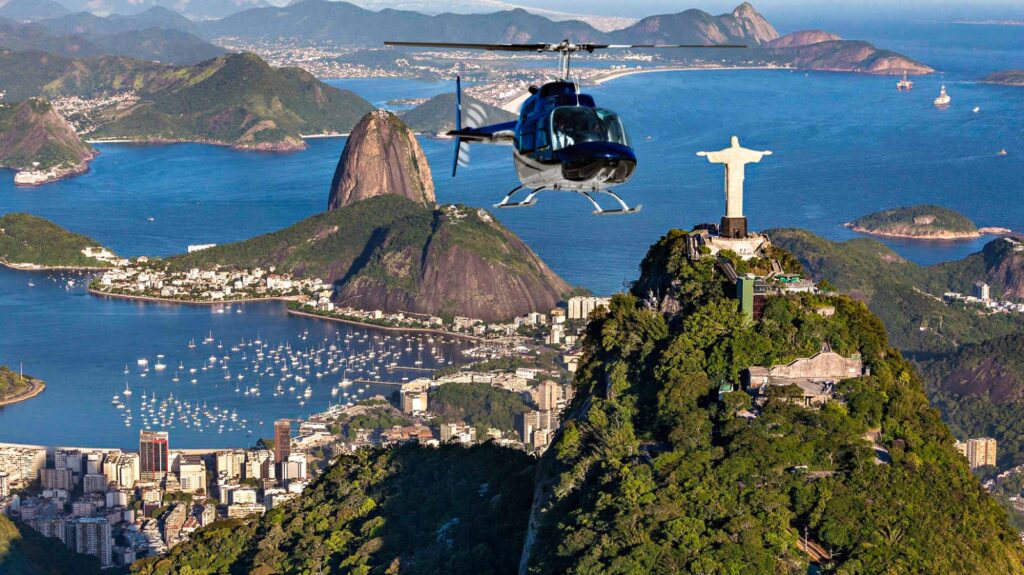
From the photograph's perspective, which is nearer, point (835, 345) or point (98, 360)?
point (835, 345)

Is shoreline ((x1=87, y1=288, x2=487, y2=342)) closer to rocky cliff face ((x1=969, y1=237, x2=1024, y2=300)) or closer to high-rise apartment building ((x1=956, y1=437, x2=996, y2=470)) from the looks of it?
rocky cliff face ((x1=969, y1=237, x2=1024, y2=300))

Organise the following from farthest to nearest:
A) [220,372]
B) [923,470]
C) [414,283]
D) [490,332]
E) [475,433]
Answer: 1. [414,283]
2. [490,332]
3. [220,372]
4. [475,433]
5. [923,470]

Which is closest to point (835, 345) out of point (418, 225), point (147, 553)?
point (147, 553)

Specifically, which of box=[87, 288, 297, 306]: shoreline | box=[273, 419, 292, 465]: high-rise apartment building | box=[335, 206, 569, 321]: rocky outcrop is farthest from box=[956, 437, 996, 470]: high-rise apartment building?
box=[87, 288, 297, 306]: shoreline

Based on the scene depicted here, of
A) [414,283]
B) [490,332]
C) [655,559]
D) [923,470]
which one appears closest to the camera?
[655,559]

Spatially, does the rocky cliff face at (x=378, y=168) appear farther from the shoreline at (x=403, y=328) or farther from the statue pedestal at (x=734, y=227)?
the statue pedestal at (x=734, y=227)

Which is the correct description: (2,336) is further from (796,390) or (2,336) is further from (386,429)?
(796,390)

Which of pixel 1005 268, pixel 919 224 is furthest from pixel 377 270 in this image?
pixel 919 224
